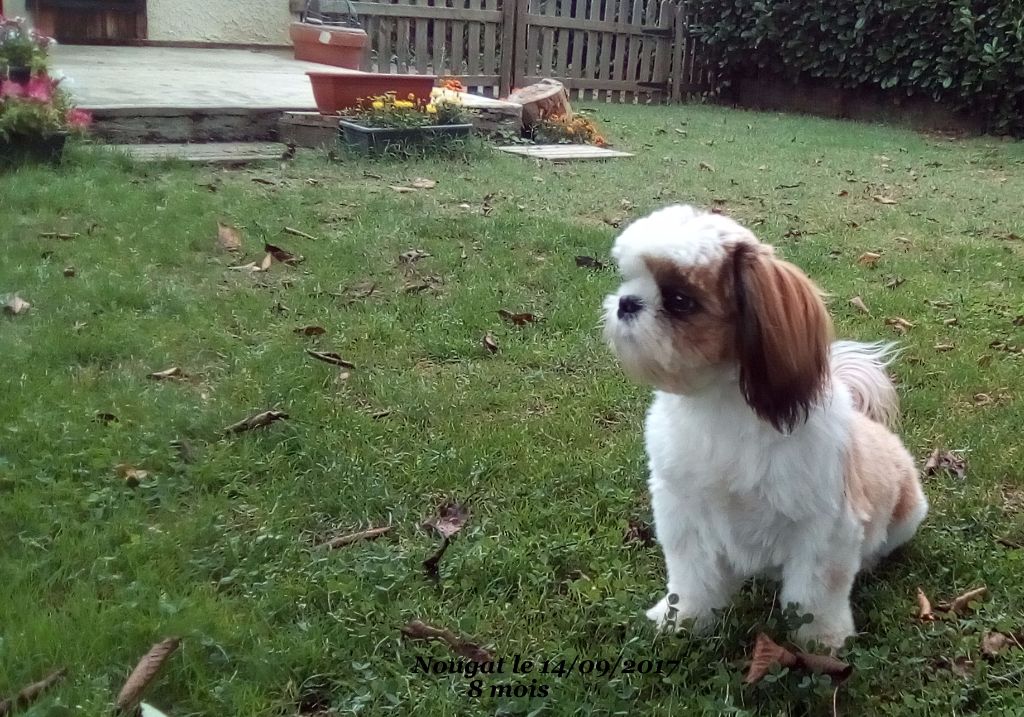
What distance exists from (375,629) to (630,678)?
66 centimetres

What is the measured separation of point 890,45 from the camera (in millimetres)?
14414

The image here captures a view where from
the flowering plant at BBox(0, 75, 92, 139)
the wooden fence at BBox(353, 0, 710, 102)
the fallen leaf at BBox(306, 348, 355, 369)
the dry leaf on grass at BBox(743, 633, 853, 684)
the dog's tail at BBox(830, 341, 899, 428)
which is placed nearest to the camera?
the dry leaf on grass at BBox(743, 633, 853, 684)

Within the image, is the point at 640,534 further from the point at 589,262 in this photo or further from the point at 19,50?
the point at 19,50

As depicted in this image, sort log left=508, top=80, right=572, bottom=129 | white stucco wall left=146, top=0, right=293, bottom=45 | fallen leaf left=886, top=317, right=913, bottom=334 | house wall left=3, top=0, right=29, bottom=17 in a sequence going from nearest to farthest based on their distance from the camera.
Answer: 1. fallen leaf left=886, top=317, right=913, bottom=334
2. log left=508, top=80, right=572, bottom=129
3. house wall left=3, top=0, right=29, bottom=17
4. white stucco wall left=146, top=0, right=293, bottom=45

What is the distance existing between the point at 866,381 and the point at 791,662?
96 cm

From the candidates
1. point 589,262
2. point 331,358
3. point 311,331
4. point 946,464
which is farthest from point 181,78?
point 946,464

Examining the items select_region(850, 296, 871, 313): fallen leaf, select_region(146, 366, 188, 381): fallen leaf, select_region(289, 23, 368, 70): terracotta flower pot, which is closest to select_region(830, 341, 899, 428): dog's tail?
select_region(850, 296, 871, 313): fallen leaf

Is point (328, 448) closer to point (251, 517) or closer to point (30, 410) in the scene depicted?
point (251, 517)

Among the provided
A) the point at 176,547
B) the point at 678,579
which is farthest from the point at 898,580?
the point at 176,547

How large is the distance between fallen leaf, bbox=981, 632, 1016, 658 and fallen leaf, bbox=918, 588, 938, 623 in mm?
134

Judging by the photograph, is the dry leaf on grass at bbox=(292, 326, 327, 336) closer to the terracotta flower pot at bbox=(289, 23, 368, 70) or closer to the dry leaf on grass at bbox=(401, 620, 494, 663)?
the dry leaf on grass at bbox=(401, 620, 494, 663)

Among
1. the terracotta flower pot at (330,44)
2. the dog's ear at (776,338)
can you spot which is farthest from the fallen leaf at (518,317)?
the terracotta flower pot at (330,44)

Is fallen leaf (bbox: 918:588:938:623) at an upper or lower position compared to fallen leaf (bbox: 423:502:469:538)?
upper

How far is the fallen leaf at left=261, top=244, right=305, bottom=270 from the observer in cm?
561
